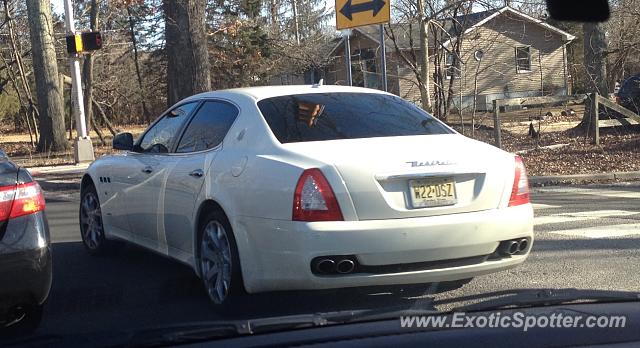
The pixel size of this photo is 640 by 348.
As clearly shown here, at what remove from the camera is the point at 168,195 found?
5.92 m

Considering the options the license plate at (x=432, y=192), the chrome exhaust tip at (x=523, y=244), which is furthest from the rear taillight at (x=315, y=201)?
the chrome exhaust tip at (x=523, y=244)

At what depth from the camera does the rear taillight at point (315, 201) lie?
4.60 metres

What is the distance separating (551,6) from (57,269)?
5467mm

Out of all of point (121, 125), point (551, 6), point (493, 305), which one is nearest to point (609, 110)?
point (551, 6)

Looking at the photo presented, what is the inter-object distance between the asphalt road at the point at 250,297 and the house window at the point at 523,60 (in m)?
31.5

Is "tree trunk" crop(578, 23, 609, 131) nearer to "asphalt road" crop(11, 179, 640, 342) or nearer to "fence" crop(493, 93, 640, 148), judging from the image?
"fence" crop(493, 93, 640, 148)

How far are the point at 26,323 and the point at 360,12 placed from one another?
8.18 meters

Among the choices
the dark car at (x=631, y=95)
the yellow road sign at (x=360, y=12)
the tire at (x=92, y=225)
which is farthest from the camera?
the dark car at (x=631, y=95)

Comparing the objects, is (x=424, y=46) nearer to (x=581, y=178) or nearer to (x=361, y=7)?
(x=581, y=178)

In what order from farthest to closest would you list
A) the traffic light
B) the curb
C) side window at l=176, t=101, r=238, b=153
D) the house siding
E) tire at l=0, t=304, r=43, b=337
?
the house siding < the traffic light < the curb < side window at l=176, t=101, r=238, b=153 < tire at l=0, t=304, r=43, b=337

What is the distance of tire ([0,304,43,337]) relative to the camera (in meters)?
4.83

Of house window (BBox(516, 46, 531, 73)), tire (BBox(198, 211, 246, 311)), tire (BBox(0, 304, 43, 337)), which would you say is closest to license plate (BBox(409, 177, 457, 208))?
tire (BBox(198, 211, 246, 311))

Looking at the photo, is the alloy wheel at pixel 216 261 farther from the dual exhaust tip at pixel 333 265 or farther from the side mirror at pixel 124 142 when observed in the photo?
the side mirror at pixel 124 142

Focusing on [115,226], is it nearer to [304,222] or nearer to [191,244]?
[191,244]
